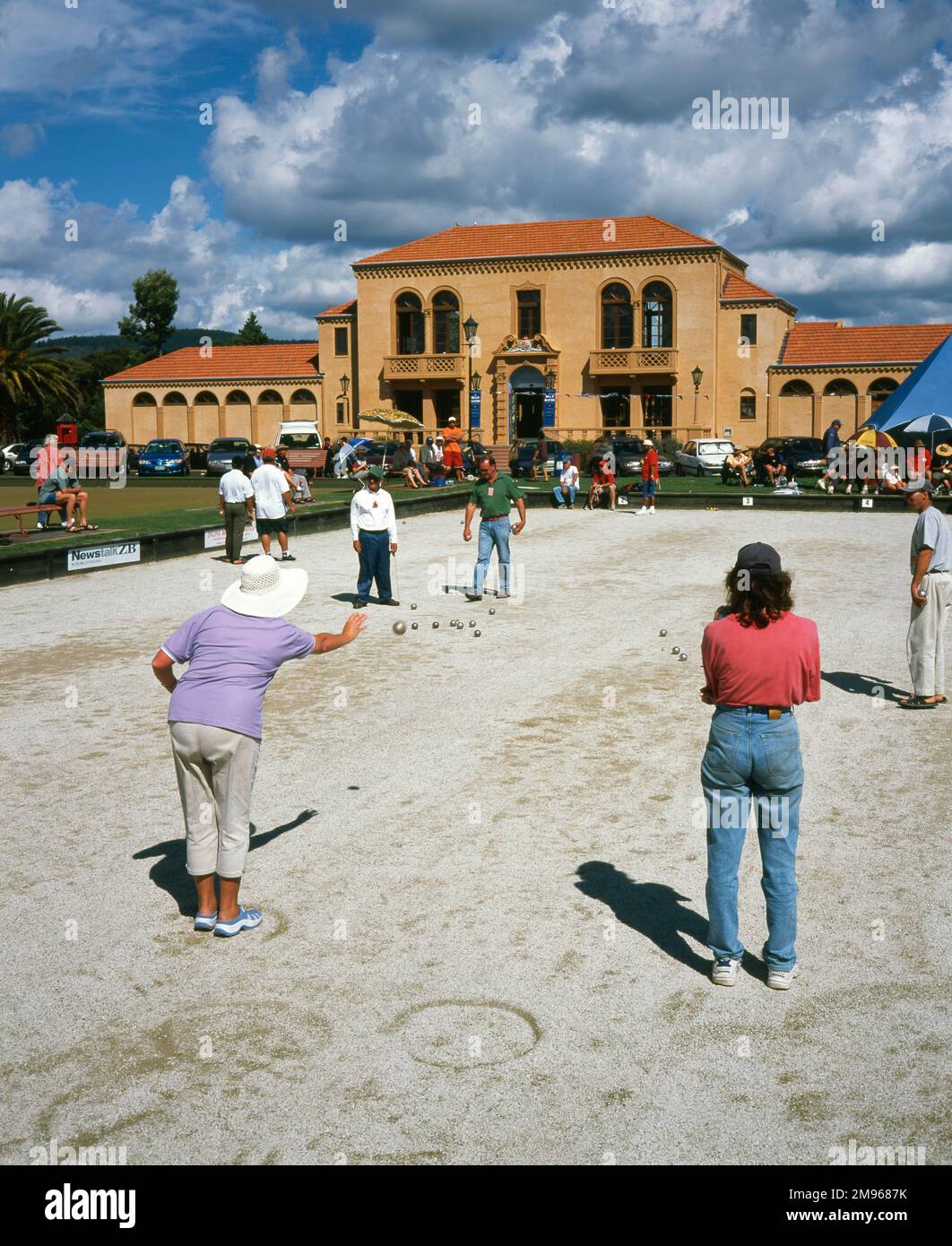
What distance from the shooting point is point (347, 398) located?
66375mm

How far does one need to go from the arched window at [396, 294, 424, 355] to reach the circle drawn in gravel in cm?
6152

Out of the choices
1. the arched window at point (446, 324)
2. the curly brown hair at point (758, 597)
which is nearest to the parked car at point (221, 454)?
the arched window at point (446, 324)

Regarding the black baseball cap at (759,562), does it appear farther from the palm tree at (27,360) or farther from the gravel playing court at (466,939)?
the palm tree at (27,360)

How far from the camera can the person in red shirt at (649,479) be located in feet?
97.7

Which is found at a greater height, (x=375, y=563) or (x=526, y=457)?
(x=526, y=457)

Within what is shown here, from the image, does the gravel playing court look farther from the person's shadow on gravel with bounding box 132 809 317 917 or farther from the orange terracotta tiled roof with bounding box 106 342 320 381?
the orange terracotta tiled roof with bounding box 106 342 320 381

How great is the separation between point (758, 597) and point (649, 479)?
83.7 ft

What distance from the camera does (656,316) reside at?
60.2 meters

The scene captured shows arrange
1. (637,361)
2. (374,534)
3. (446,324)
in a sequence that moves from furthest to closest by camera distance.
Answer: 1. (446,324)
2. (637,361)
3. (374,534)

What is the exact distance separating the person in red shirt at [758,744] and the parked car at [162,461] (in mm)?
47116

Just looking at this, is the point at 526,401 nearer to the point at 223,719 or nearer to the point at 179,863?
the point at 179,863

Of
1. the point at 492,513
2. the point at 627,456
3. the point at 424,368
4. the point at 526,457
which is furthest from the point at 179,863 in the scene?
the point at 424,368

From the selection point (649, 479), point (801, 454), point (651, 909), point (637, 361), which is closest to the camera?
point (651, 909)

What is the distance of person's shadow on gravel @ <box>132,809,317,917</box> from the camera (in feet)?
19.9
